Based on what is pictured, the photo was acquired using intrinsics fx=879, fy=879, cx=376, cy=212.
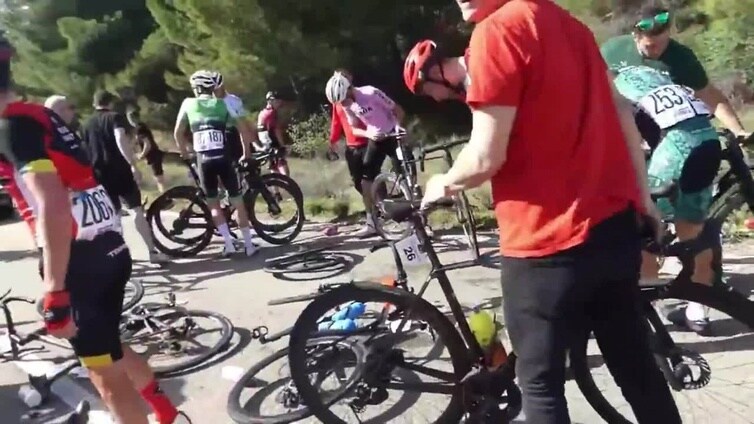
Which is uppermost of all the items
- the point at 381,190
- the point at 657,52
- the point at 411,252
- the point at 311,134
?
the point at 657,52

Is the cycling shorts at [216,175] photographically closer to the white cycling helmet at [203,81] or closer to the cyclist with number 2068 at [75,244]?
the white cycling helmet at [203,81]

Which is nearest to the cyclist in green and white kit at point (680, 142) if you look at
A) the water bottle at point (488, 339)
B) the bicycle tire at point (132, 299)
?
the water bottle at point (488, 339)

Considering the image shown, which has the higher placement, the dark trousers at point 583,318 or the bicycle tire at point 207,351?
the dark trousers at point 583,318

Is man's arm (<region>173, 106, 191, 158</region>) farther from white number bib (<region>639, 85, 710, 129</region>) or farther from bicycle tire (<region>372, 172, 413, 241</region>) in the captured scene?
white number bib (<region>639, 85, 710, 129</region>)

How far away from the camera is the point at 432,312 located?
3799 mm

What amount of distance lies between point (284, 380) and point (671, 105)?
2.41 metres

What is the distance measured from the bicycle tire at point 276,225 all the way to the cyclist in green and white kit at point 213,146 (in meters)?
0.41

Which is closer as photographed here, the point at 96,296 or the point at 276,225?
the point at 96,296

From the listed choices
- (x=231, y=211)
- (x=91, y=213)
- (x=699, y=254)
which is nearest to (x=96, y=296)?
(x=91, y=213)

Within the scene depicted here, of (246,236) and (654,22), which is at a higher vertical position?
(654,22)

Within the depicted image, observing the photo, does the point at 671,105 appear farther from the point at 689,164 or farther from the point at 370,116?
the point at 370,116

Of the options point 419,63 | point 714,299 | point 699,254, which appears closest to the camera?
point 419,63

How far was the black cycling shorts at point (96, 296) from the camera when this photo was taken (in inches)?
139

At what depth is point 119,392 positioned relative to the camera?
12.2 ft
